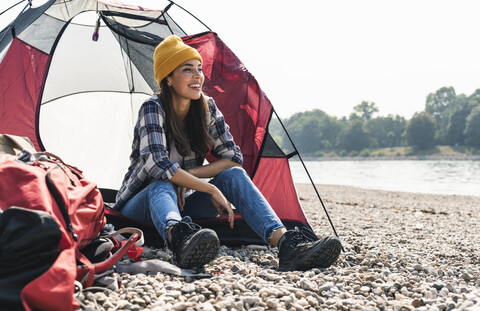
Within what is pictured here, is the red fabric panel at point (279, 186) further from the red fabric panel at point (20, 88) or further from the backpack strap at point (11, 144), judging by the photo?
the red fabric panel at point (20, 88)

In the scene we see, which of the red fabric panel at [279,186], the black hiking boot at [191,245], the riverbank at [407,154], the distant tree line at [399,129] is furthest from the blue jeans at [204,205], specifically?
the riverbank at [407,154]

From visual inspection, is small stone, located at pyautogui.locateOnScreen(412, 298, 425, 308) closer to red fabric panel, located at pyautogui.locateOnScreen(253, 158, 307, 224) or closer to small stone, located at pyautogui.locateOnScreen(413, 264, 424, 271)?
small stone, located at pyautogui.locateOnScreen(413, 264, 424, 271)

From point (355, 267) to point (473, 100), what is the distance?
310ft

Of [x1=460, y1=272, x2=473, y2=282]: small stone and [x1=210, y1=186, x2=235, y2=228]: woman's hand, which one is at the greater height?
[x1=210, y1=186, x2=235, y2=228]: woman's hand

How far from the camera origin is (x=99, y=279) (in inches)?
84.4

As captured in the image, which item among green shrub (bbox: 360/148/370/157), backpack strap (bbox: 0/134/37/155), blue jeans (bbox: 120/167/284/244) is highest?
backpack strap (bbox: 0/134/37/155)

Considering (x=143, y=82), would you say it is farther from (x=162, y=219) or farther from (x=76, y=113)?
(x=162, y=219)

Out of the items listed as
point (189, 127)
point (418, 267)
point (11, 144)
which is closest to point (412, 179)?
point (418, 267)

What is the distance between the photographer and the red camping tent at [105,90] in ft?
12.8

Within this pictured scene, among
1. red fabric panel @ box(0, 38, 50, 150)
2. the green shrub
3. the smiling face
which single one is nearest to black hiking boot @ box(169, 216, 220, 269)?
the smiling face

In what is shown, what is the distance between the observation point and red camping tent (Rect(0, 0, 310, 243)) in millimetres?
3896

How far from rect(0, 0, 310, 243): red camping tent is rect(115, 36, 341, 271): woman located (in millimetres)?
516

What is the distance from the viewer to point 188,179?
288cm

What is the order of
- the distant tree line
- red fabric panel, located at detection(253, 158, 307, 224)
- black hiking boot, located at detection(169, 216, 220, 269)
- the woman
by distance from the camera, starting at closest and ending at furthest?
black hiking boot, located at detection(169, 216, 220, 269), the woman, red fabric panel, located at detection(253, 158, 307, 224), the distant tree line
